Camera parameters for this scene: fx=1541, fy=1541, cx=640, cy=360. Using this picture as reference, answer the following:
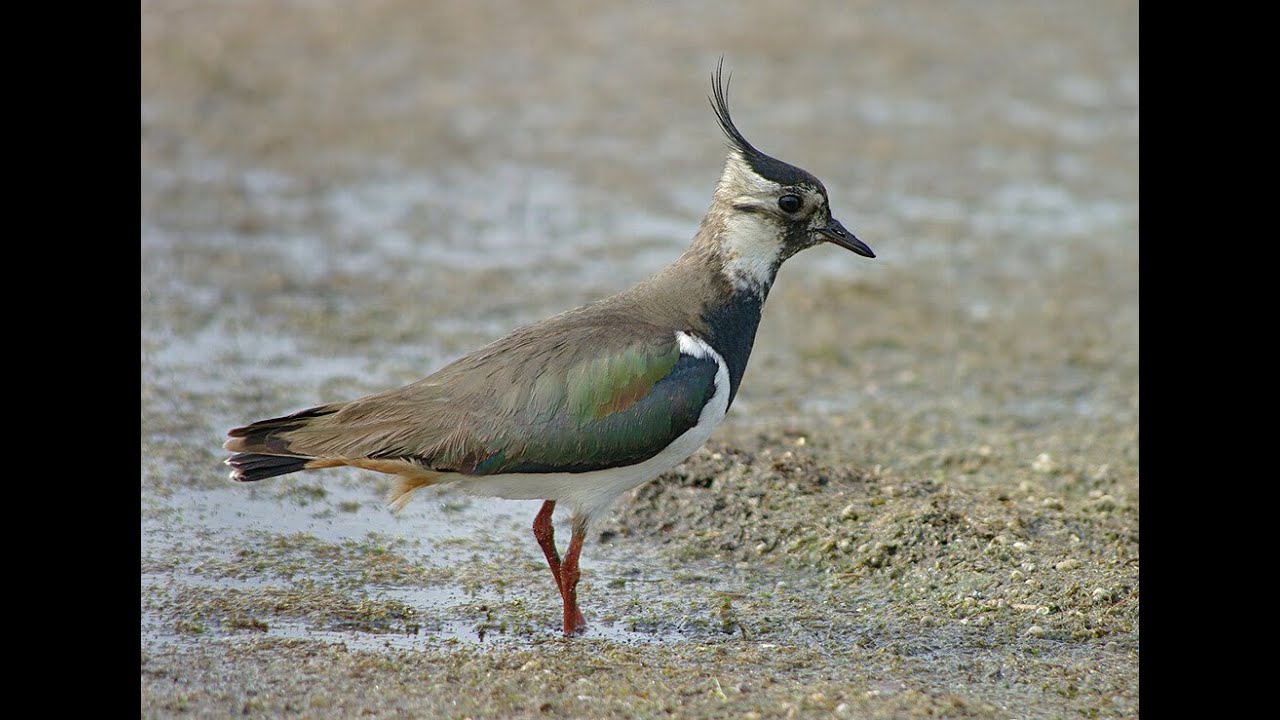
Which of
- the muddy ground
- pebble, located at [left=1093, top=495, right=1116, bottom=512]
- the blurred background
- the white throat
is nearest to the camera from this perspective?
the muddy ground

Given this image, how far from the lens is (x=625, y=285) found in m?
9.87

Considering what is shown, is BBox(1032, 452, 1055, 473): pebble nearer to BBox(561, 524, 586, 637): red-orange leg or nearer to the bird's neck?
the bird's neck

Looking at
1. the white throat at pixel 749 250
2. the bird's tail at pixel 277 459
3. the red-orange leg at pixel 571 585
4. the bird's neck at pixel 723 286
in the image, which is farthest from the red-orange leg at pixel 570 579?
the white throat at pixel 749 250

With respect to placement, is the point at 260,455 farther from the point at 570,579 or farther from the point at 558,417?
the point at 570,579

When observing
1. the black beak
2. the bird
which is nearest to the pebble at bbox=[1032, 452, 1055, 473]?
the black beak

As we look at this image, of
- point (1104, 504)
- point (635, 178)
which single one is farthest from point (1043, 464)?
point (635, 178)

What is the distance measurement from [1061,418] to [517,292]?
344cm

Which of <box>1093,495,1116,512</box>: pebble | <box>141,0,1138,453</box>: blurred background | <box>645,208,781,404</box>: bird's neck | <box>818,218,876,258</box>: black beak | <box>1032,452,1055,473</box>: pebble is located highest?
<box>141,0,1138,453</box>: blurred background

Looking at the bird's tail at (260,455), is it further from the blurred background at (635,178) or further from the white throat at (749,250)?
the blurred background at (635,178)

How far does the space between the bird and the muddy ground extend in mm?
555

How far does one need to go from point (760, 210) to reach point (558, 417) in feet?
3.97

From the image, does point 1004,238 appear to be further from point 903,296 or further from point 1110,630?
point 1110,630

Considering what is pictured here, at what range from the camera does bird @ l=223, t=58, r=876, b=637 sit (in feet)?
17.9

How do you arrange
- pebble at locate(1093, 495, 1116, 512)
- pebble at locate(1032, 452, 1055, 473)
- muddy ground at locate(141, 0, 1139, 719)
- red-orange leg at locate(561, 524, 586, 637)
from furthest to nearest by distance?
1. pebble at locate(1032, 452, 1055, 473)
2. pebble at locate(1093, 495, 1116, 512)
3. red-orange leg at locate(561, 524, 586, 637)
4. muddy ground at locate(141, 0, 1139, 719)
